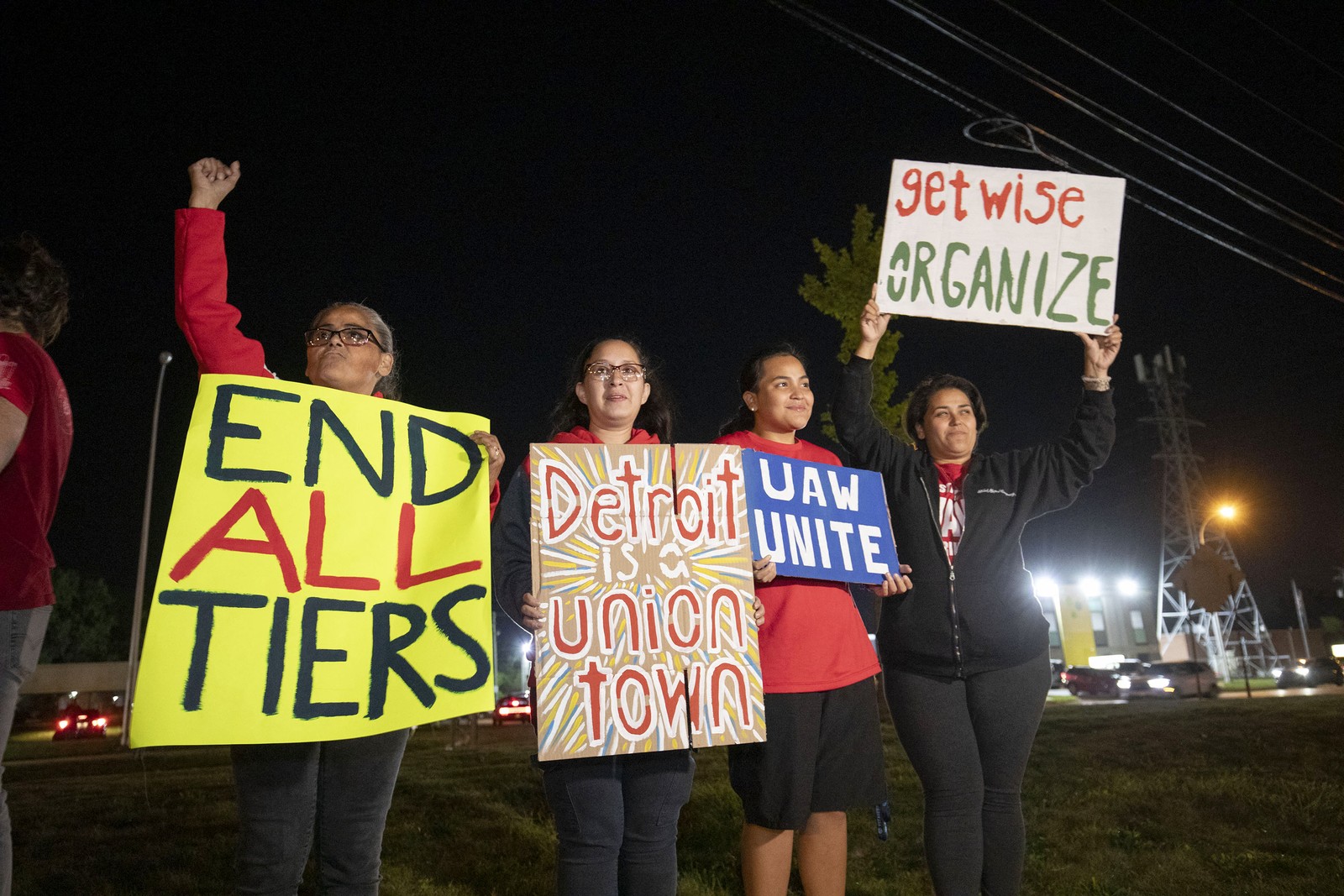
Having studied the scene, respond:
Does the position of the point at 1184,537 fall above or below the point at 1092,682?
above

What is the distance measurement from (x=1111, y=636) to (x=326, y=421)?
61015mm

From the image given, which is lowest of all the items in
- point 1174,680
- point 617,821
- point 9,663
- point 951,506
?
point 1174,680

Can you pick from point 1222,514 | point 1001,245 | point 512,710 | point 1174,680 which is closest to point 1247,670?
point 1174,680

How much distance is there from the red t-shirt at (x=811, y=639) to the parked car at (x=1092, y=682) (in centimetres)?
2785

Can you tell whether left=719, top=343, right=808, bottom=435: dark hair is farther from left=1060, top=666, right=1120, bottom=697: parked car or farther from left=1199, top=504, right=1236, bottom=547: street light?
left=1199, top=504, right=1236, bottom=547: street light

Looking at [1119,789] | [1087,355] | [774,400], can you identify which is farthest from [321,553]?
[1119,789]

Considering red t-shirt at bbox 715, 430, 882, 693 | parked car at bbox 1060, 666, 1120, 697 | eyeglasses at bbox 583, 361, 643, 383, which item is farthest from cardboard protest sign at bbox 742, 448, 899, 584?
parked car at bbox 1060, 666, 1120, 697

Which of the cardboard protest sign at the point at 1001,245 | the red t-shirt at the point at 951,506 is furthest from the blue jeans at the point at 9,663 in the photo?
the cardboard protest sign at the point at 1001,245

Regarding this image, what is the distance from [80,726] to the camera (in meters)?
28.6

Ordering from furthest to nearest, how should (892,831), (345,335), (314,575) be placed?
1. (892,831)
2. (345,335)
3. (314,575)

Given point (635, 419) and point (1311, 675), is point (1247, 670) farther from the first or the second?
point (635, 419)

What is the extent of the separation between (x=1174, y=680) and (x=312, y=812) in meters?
28.1

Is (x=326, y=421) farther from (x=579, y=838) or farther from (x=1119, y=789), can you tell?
(x=1119, y=789)

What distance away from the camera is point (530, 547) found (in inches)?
112
